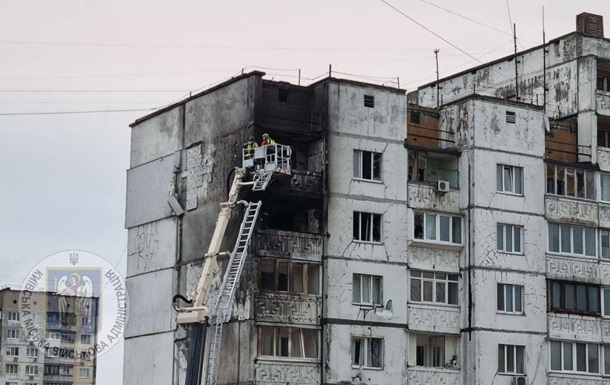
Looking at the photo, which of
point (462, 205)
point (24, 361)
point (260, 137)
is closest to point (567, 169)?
point (462, 205)

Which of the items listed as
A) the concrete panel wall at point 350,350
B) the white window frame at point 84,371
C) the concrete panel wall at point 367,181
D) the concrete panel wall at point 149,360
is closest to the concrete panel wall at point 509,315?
the concrete panel wall at point 350,350

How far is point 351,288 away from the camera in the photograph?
2662 inches

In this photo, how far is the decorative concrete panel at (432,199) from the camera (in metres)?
70.7

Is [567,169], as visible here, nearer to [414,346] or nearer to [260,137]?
[414,346]

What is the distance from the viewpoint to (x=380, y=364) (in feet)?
223

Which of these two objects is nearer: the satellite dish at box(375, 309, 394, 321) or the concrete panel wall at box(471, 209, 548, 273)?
the satellite dish at box(375, 309, 394, 321)

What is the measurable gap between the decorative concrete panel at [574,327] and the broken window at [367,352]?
1022 cm

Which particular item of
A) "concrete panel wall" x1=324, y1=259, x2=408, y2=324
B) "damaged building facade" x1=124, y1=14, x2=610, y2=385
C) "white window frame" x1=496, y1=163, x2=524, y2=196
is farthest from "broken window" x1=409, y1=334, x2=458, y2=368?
"white window frame" x1=496, y1=163, x2=524, y2=196

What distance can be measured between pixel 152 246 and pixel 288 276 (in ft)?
35.1

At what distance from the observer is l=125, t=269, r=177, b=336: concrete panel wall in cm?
7231

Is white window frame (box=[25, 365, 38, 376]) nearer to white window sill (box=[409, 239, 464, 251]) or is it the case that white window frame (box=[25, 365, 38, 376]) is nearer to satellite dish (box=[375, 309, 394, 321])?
white window sill (box=[409, 239, 464, 251])

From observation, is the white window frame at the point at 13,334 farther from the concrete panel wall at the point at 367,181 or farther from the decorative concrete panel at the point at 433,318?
the concrete panel wall at the point at 367,181

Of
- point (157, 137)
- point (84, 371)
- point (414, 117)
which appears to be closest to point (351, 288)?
point (414, 117)

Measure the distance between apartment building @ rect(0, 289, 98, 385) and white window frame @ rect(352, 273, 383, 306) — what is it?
85.3 m
